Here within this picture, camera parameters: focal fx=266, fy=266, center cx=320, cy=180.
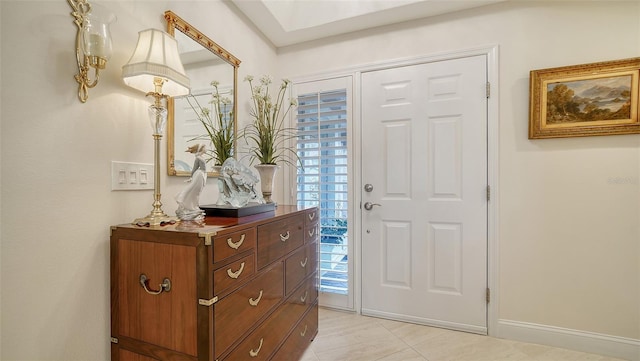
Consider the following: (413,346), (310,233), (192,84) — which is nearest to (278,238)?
(310,233)

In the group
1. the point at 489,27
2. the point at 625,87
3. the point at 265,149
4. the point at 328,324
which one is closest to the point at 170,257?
the point at 265,149

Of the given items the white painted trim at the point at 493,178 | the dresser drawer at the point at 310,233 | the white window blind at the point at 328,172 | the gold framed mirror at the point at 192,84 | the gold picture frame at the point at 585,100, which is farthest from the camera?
the white window blind at the point at 328,172

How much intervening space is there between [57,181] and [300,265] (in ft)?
4.24

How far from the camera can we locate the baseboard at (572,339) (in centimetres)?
179

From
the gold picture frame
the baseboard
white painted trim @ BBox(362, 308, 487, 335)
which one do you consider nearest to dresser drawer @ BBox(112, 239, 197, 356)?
white painted trim @ BBox(362, 308, 487, 335)

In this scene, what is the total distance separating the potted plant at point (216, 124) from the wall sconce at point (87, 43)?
21.5 inches

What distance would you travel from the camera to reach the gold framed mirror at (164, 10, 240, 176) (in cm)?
151

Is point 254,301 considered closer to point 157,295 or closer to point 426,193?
point 157,295

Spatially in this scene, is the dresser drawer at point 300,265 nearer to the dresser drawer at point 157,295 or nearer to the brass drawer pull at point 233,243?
the brass drawer pull at point 233,243

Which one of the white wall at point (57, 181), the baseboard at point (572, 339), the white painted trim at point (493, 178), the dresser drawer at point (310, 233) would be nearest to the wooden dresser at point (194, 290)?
the white wall at point (57, 181)

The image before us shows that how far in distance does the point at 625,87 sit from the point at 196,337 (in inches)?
114

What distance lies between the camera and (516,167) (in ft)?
6.68

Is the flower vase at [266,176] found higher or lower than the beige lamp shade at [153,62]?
lower

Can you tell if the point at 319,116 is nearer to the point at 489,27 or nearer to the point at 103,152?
the point at 489,27
